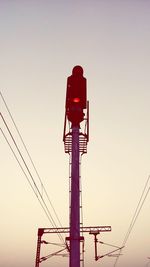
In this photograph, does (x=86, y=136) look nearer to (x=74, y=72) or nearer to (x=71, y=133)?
(x=71, y=133)

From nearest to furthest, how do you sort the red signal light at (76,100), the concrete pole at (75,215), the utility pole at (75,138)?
the concrete pole at (75,215), the utility pole at (75,138), the red signal light at (76,100)

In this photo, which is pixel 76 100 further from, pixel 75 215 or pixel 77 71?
pixel 75 215

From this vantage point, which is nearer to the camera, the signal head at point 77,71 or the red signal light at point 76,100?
the red signal light at point 76,100

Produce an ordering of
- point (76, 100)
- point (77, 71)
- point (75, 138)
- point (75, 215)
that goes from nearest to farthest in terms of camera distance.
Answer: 1. point (75, 215)
2. point (76, 100)
3. point (75, 138)
4. point (77, 71)

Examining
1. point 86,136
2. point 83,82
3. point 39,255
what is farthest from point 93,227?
point 83,82

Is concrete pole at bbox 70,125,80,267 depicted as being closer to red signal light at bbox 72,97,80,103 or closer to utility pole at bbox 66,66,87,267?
utility pole at bbox 66,66,87,267

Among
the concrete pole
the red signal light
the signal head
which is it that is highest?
the signal head

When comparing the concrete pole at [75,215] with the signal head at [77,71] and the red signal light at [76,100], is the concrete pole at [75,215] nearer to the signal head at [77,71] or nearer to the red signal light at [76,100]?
the red signal light at [76,100]

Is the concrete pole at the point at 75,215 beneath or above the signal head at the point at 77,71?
beneath

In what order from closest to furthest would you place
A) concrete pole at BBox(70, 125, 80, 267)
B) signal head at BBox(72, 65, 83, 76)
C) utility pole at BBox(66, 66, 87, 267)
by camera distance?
concrete pole at BBox(70, 125, 80, 267) < utility pole at BBox(66, 66, 87, 267) < signal head at BBox(72, 65, 83, 76)

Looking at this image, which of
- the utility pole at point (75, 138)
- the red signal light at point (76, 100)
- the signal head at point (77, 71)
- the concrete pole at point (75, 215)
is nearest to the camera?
the concrete pole at point (75, 215)

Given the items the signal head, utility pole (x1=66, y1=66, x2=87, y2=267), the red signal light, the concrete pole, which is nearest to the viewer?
the concrete pole

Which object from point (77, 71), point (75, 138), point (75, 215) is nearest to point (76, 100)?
point (75, 138)

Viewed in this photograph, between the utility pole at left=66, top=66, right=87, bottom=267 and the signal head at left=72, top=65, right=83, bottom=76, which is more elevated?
the signal head at left=72, top=65, right=83, bottom=76
